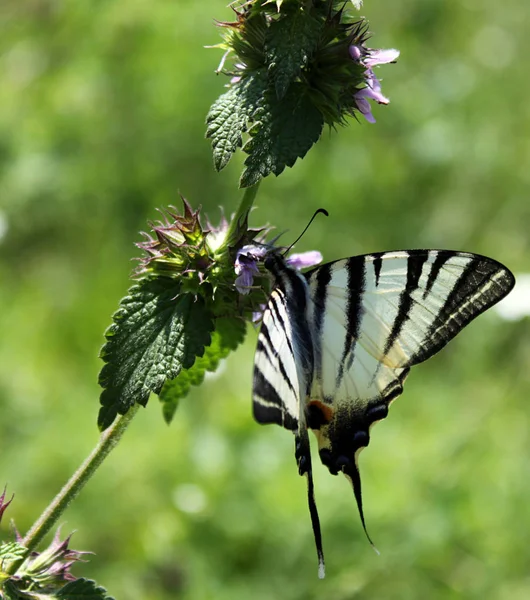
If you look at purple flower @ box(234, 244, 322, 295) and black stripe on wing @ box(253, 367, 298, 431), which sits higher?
A: purple flower @ box(234, 244, 322, 295)

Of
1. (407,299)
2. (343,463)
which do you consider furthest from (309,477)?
(407,299)

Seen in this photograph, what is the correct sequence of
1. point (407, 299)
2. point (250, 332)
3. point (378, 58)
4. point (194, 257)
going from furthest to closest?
point (250, 332), point (407, 299), point (194, 257), point (378, 58)

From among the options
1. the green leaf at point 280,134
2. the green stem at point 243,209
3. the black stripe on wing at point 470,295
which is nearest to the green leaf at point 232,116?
the green leaf at point 280,134

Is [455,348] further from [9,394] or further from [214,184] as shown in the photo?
[9,394]

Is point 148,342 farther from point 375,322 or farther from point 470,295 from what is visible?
point 470,295

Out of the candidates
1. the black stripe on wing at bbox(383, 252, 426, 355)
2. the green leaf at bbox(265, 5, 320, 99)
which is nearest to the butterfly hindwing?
the black stripe on wing at bbox(383, 252, 426, 355)

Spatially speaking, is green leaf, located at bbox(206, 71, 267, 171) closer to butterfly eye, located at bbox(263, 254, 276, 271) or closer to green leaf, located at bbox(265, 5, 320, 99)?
green leaf, located at bbox(265, 5, 320, 99)

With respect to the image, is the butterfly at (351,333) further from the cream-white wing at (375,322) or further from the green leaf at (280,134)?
the green leaf at (280,134)
